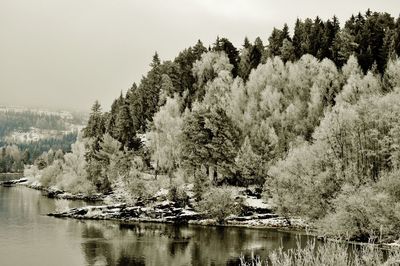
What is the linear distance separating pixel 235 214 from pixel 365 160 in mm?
22592

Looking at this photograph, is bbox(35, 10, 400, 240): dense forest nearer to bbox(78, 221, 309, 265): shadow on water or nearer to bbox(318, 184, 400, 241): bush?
bbox(318, 184, 400, 241): bush

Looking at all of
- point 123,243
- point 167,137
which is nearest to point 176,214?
point 123,243

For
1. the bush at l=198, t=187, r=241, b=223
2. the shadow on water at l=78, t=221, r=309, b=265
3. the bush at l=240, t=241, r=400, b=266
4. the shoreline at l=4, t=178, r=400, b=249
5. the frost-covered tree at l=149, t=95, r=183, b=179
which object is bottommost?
the shadow on water at l=78, t=221, r=309, b=265

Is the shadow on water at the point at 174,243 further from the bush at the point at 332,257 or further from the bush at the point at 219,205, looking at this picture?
the bush at the point at 332,257

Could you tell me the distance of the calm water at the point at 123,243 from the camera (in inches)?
1953

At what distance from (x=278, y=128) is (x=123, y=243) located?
47.5 metres

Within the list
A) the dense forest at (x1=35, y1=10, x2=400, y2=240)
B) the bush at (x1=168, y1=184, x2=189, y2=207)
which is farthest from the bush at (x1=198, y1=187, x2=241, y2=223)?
the bush at (x1=168, y1=184, x2=189, y2=207)

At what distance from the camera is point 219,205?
7544cm

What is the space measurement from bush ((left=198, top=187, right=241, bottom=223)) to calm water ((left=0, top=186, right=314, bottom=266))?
434 cm

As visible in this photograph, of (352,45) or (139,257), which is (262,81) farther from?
(139,257)

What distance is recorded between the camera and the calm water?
163 feet

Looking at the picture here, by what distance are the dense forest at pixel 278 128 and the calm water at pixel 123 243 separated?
8634mm

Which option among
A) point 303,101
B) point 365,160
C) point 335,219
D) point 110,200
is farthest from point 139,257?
point 303,101

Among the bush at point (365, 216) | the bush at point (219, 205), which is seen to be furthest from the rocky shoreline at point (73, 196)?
the bush at point (365, 216)
